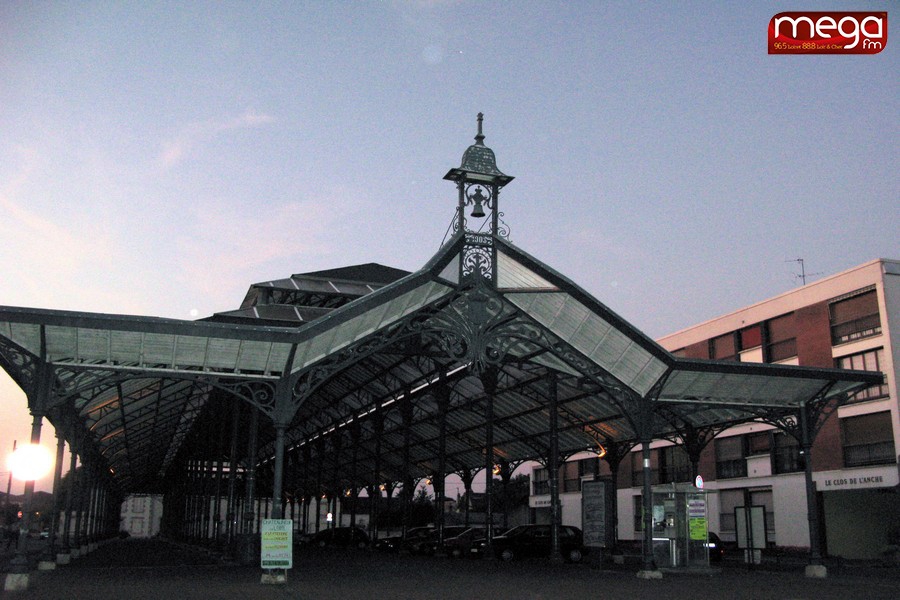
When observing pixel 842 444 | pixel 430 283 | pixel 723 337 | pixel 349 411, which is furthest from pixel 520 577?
pixel 723 337

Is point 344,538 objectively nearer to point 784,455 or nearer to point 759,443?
point 759,443

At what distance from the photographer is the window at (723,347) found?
2074 inches

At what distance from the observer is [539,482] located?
7562 centimetres

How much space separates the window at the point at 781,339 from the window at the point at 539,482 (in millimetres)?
29704

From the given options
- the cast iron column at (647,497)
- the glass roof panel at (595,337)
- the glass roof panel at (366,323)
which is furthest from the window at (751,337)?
the glass roof panel at (366,323)

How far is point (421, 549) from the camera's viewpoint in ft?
143

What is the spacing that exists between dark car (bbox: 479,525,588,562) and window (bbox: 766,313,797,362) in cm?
1876

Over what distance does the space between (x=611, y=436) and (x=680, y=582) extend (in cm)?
1249

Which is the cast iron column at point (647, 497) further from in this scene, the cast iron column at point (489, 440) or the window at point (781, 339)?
the window at point (781, 339)

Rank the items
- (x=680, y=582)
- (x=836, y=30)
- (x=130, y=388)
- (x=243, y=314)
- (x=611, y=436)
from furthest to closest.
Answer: (x=611, y=436) → (x=130, y=388) → (x=243, y=314) → (x=680, y=582) → (x=836, y=30)

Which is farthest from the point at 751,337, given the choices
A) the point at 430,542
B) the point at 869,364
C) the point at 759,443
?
the point at 430,542

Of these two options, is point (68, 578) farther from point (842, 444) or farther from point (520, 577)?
point (842, 444)

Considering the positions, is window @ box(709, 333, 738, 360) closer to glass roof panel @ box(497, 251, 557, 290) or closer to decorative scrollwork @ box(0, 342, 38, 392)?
glass roof panel @ box(497, 251, 557, 290)

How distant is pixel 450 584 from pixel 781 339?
33429 mm
